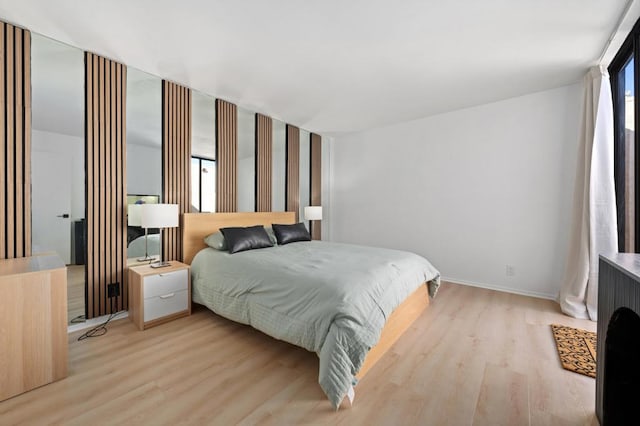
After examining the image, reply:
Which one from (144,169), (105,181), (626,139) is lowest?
(105,181)

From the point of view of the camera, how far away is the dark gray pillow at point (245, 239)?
3.04 metres

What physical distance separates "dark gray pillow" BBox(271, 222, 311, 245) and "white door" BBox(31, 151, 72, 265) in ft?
6.92

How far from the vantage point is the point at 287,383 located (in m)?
1.78

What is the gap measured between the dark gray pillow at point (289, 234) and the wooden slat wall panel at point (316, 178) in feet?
4.16

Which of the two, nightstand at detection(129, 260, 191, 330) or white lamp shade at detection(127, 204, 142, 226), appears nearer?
nightstand at detection(129, 260, 191, 330)

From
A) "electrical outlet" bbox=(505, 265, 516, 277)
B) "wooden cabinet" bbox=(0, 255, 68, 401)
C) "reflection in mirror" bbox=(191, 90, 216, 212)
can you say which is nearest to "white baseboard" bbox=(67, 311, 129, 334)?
A: "wooden cabinet" bbox=(0, 255, 68, 401)

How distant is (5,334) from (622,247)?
5.03 m

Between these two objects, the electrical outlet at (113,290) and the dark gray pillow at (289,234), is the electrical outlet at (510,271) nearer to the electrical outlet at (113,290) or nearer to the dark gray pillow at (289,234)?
the dark gray pillow at (289,234)

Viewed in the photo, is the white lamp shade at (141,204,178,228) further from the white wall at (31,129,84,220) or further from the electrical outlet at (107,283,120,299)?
the electrical outlet at (107,283,120,299)

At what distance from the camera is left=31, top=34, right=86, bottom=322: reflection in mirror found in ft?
7.70

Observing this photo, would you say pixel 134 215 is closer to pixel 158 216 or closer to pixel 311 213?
pixel 158 216

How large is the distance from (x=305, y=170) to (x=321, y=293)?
11.5 ft

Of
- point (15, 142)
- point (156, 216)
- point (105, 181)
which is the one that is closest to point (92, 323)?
point (156, 216)

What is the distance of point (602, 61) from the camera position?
2684 millimetres
